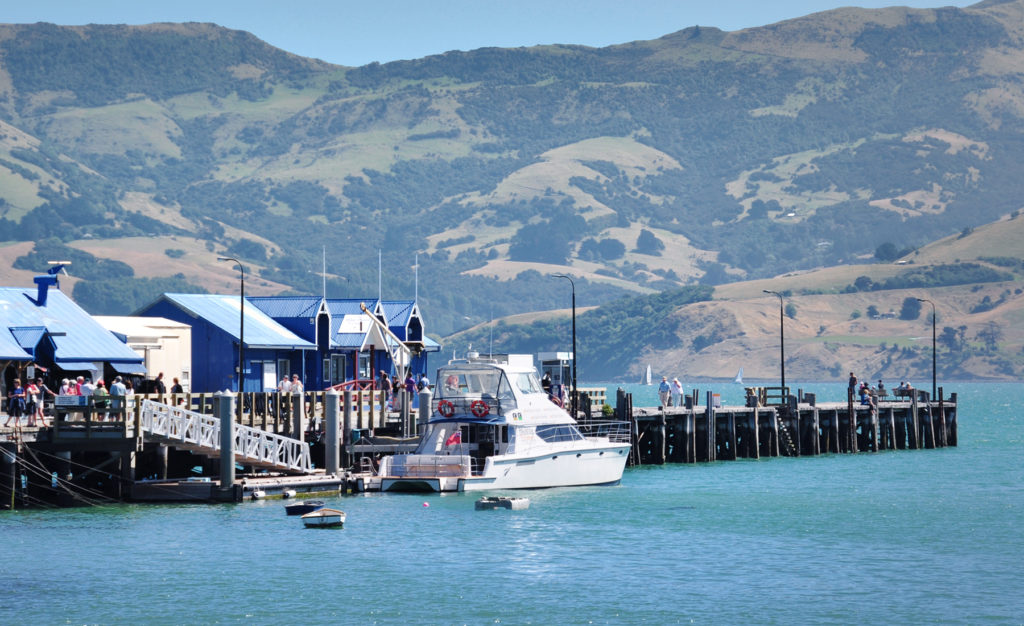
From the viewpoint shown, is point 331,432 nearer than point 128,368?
Yes

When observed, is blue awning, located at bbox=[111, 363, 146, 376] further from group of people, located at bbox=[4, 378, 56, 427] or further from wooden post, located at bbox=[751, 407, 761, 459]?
wooden post, located at bbox=[751, 407, 761, 459]

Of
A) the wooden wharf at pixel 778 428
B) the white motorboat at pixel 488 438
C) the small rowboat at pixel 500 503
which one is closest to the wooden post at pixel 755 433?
the wooden wharf at pixel 778 428

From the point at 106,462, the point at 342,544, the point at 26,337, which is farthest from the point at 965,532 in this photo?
the point at 26,337

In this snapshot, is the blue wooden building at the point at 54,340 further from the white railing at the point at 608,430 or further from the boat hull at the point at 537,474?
the white railing at the point at 608,430

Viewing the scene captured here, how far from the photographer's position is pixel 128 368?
64.0 meters

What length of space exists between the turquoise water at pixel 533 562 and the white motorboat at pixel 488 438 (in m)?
0.90

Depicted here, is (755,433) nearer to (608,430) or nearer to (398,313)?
(608,430)

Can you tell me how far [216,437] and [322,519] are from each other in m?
6.12

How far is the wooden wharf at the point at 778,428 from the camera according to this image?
78.3m

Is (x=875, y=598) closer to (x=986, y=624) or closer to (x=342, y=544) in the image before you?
(x=986, y=624)

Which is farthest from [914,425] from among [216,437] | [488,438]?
[216,437]

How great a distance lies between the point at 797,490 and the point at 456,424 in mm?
18115

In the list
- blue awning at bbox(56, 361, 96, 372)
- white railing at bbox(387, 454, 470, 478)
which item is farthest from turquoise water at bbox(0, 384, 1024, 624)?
blue awning at bbox(56, 361, 96, 372)

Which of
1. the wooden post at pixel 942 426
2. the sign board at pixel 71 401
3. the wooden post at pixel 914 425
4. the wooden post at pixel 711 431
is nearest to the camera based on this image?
the sign board at pixel 71 401
